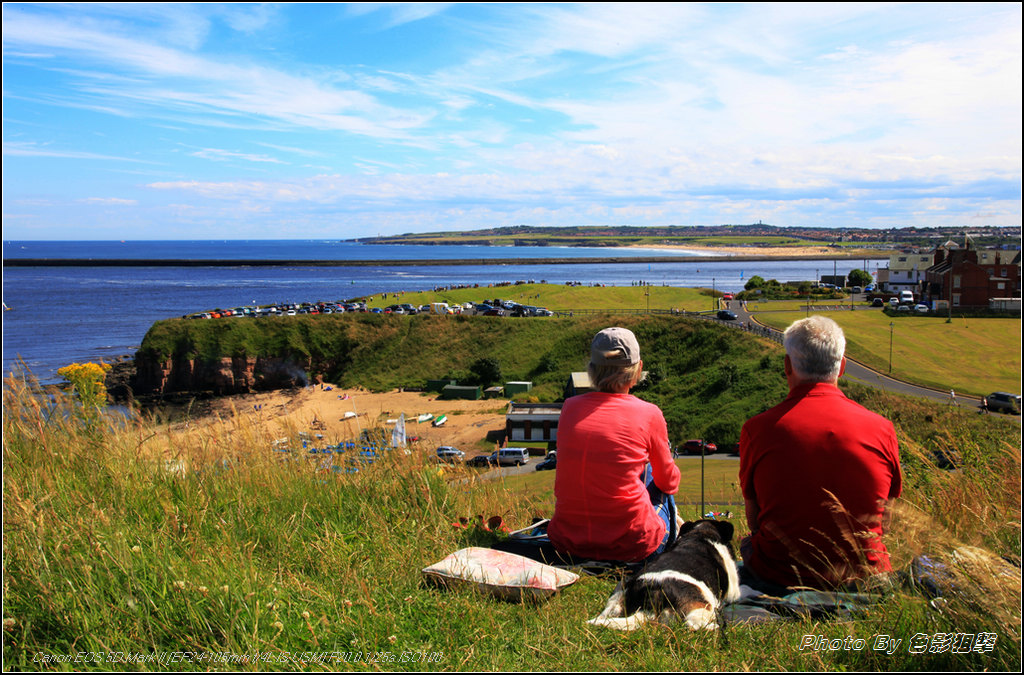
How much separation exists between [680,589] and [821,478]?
804mm

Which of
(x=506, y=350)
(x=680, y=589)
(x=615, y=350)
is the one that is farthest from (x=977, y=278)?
(x=680, y=589)

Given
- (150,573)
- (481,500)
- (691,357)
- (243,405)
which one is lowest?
(243,405)

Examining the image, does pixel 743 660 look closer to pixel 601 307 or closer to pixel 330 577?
pixel 330 577

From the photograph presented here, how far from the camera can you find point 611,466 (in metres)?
3.33

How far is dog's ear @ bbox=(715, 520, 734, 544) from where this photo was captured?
336 cm

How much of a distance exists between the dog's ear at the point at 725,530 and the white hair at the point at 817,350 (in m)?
0.86

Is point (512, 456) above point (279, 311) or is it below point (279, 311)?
below

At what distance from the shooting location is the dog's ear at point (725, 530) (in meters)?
3.36

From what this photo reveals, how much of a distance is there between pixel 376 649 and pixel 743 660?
1332 mm

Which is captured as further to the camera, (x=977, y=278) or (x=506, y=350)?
(x=977, y=278)

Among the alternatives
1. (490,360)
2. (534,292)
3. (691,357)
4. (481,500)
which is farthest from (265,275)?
(481,500)

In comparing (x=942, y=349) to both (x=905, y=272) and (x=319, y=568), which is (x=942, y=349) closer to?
(x=905, y=272)

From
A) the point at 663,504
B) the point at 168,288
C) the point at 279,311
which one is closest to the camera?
the point at 663,504

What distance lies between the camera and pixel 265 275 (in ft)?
509
